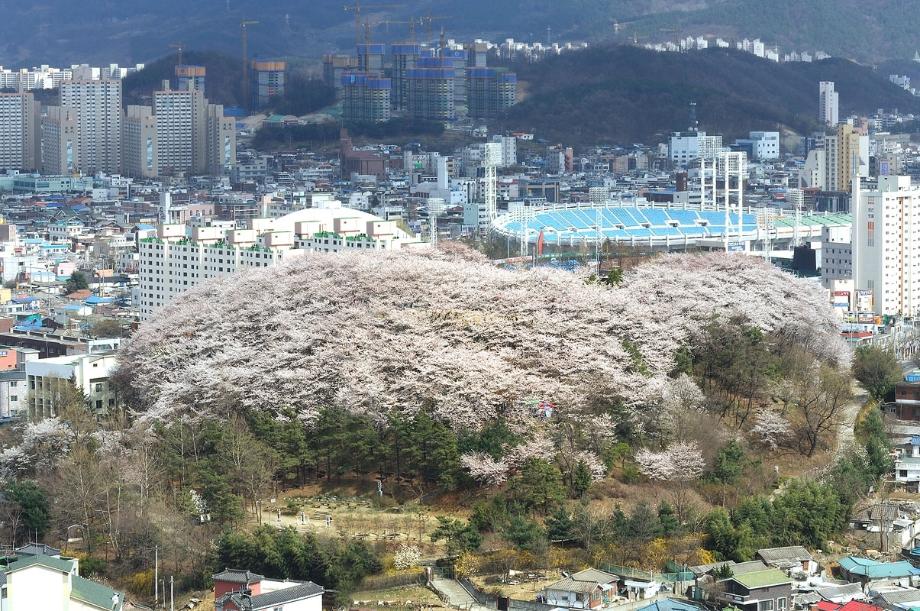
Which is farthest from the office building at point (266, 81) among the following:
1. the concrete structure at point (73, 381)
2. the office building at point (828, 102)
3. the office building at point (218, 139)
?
the concrete structure at point (73, 381)

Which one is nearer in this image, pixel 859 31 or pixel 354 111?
pixel 354 111

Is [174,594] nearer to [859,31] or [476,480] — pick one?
[476,480]

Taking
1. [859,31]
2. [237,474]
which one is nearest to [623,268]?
[237,474]

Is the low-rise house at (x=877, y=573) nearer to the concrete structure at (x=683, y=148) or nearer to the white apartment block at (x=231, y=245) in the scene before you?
the white apartment block at (x=231, y=245)

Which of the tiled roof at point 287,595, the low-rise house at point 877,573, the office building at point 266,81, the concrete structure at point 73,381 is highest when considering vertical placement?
the office building at point 266,81

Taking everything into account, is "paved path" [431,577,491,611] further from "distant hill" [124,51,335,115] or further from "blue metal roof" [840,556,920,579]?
"distant hill" [124,51,335,115]
